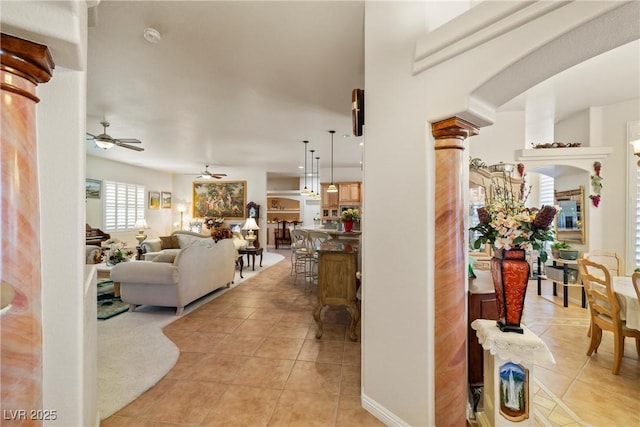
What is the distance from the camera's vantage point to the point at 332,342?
10.1 feet

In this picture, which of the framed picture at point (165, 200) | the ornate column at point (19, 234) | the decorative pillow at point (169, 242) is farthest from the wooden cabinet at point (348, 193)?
the ornate column at point (19, 234)

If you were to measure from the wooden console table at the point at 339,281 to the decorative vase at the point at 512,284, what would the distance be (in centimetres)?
159

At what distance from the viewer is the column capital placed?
5.34ft

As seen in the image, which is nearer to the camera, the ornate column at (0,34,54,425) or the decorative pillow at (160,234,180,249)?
the ornate column at (0,34,54,425)

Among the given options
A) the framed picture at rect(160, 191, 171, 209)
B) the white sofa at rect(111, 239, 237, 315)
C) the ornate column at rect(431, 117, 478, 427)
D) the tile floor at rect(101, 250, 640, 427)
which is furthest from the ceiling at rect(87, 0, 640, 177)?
the framed picture at rect(160, 191, 171, 209)

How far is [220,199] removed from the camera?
10.4 metres

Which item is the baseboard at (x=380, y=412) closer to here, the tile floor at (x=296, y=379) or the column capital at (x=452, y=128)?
the tile floor at (x=296, y=379)

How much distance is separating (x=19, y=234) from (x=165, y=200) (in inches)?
420

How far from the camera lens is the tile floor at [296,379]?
195 cm

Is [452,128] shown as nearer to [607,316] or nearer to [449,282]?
[449,282]

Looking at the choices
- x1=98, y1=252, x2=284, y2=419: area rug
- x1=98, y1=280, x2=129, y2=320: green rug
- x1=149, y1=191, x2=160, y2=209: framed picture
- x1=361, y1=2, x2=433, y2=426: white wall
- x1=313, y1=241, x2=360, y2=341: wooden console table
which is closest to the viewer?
x1=361, y1=2, x2=433, y2=426: white wall

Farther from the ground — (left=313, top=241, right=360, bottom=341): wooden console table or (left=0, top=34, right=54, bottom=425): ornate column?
(left=0, top=34, right=54, bottom=425): ornate column

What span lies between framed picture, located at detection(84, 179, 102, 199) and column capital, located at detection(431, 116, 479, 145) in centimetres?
901

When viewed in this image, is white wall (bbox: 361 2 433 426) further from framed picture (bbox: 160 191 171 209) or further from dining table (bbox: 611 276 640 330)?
framed picture (bbox: 160 191 171 209)
